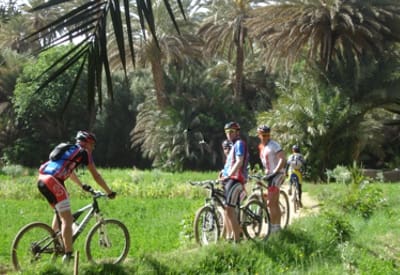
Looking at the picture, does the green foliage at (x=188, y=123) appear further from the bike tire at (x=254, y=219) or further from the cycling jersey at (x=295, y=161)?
the bike tire at (x=254, y=219)

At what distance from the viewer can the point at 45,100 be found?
31766mm

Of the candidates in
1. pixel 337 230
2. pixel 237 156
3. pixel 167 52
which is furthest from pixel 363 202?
pixel 167 52

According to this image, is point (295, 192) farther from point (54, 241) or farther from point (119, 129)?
point (119, 129)

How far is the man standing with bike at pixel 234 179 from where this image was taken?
7.15m

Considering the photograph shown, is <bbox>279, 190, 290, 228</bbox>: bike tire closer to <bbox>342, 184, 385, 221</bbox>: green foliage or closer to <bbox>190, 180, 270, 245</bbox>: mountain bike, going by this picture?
<bbox>190, 180, 270, 245</bbox>: mountain bike

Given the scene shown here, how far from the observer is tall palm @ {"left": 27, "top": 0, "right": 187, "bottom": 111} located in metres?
1.51

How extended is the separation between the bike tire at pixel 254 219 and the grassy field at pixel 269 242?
0.31 metres

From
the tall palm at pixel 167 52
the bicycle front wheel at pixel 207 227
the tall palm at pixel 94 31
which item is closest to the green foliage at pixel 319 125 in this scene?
the tall palm at pixel 167 52

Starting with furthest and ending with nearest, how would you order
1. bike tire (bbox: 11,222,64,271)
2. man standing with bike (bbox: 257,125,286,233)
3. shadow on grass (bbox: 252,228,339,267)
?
man standing with bike (bbox: 257,125,286,233)
shadow on grass (bbox: 252,228,339,267)
bike tire (bbox: 11,222,64,271)

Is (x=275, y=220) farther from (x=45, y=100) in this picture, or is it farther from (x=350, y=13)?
(x=45, y=100)

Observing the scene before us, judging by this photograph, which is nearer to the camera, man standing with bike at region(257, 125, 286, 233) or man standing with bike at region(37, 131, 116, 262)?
man standing with bike at region(37, 131, 116, 262)

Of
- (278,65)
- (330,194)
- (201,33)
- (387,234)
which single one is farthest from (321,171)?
(387,234)

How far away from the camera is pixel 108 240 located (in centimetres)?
696

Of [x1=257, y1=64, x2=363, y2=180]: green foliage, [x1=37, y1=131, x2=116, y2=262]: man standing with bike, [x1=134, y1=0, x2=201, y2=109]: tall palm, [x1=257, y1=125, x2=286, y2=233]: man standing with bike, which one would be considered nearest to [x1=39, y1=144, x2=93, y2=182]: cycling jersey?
[x1=37, y1=131, x2=116, y2=262]: man standing with bike
